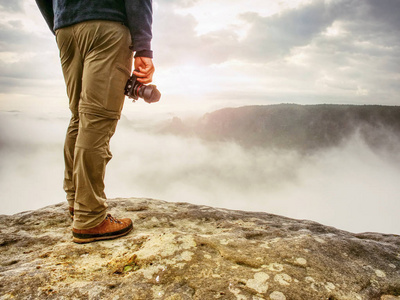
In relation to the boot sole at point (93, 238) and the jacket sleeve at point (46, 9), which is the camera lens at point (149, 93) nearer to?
the boot sole at point (93, 238)

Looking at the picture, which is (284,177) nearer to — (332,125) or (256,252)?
(332,125)

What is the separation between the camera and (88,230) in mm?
2902

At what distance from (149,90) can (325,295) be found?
275 cm

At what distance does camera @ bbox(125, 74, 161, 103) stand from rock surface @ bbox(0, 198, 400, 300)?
1716 mm

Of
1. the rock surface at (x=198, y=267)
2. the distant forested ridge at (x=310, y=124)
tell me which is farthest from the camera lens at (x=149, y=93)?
the distant forested ridge at (x=310, y=124)

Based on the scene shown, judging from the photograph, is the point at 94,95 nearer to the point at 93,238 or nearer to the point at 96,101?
the point at 96,101

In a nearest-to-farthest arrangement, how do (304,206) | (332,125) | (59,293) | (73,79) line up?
(59,293) → (73,79) → (332,125) → (304,206)

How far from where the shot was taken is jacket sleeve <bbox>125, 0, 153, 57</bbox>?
2.79 meters

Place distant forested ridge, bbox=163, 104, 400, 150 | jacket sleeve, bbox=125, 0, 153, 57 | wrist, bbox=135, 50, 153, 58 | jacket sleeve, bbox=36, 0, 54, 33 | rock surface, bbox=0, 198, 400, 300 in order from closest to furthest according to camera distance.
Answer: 1. rock surface, bbox=0, 198, 400, 300
2. jacket sleeve, bbox=125, 0, 153, 57
3. wrist, bbox=135, 50, 153, 58
4. jacket sleeve, bbox=36, 0, 54, 33
5. distant forested ridge, bbox=163, 104, 400, 150

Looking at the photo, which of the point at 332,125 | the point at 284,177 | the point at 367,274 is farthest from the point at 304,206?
the point at 367,274

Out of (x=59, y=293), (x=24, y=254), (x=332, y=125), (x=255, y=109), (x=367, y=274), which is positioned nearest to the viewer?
(x=59, y=293)

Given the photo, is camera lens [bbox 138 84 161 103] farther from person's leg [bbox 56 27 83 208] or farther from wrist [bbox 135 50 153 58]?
person's leg [bbox 56 27 83 208]

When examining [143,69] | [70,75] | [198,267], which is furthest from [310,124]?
[198,267]

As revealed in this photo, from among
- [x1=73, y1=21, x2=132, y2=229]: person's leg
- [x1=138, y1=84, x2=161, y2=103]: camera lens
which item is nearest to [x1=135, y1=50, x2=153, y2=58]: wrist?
[x1=73, y1=21, x2=132, y2=229]: person's leg
